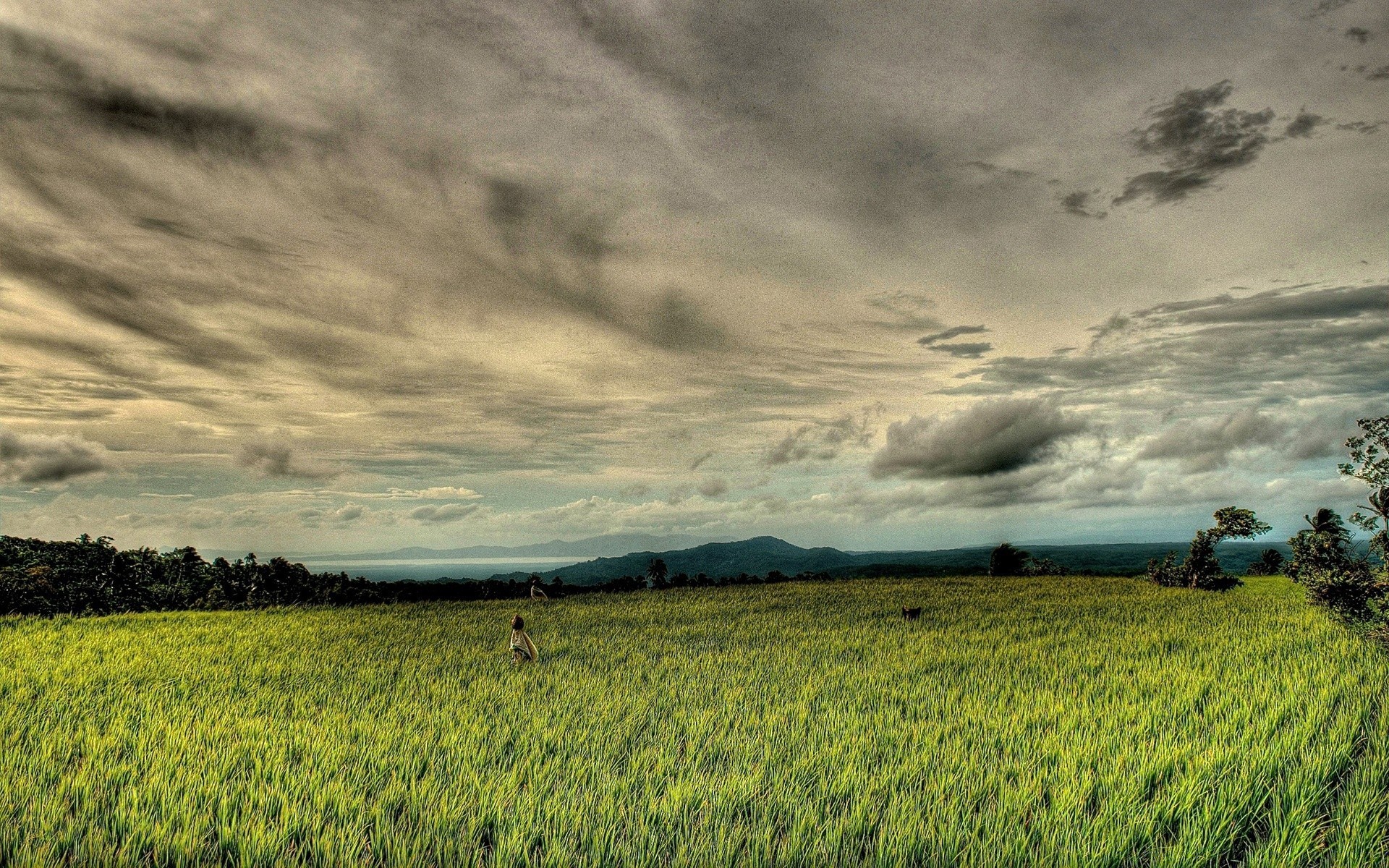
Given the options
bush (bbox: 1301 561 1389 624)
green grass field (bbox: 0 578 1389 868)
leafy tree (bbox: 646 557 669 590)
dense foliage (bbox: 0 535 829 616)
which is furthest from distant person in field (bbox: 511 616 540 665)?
bush (bbox: 1301 561 1389 624)

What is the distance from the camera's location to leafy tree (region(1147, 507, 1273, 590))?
25.8 metres

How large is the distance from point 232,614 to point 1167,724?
1990cm

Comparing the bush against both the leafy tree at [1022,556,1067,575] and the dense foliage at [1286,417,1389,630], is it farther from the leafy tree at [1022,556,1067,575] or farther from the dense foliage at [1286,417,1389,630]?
the leafy tree at [1022,556,1067,575]

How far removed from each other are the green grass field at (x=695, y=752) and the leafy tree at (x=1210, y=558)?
15145 millimetres

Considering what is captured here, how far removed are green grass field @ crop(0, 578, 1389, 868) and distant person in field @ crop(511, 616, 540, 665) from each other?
28 cm

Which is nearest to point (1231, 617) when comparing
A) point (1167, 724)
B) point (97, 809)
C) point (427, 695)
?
point (1167, 724)

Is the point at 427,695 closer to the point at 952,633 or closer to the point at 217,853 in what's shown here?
the point at 217,853

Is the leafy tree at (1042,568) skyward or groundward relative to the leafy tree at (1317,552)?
groundward

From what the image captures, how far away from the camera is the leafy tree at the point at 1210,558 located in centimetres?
2581

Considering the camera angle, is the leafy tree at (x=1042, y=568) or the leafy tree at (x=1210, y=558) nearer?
the leafy tree at (x=1210, y=558)

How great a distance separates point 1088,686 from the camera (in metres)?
9.55

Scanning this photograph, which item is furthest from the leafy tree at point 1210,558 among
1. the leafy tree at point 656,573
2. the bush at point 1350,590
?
the leafy tree at point 656,573

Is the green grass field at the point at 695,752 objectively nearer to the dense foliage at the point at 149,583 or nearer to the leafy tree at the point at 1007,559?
the dense foliage at the point at 149,583

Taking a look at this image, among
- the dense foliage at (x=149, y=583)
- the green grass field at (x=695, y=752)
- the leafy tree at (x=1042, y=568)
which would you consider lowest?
the leafy tree at (x=1042, y=568)
